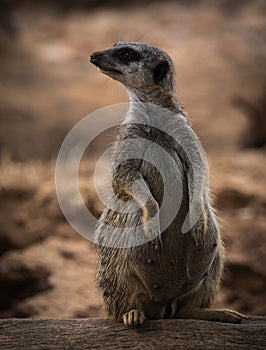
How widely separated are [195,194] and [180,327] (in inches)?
27.5

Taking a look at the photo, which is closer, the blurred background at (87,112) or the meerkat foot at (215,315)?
the meerkat foot at (215,315)

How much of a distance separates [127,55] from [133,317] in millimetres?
1518

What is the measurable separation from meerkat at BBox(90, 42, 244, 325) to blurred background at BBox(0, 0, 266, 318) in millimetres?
883

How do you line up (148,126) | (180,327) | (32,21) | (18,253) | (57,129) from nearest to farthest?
(180,327) < (148,126) < (18,253) < (57,129) < (32,21)

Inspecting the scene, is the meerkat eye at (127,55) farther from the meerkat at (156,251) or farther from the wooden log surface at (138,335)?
the wooden log surface at (138,335)

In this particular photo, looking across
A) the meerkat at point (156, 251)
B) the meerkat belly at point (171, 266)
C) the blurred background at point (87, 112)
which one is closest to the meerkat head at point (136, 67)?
the meerkat at point (156, 251)

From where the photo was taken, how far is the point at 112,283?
3.84 metres

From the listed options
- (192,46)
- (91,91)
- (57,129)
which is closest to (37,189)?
(57,129)

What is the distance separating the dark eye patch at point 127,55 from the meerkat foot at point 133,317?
1.45 metres

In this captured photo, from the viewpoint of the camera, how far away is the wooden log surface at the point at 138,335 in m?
3.63

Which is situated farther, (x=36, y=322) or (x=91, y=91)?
(x=91, y=91)

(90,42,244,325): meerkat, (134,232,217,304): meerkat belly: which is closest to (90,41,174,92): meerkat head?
(90,42,244,325): meerkat

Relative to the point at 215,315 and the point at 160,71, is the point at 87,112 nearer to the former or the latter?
the point at 160,71

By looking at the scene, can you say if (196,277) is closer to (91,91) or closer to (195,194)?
(195,194)
